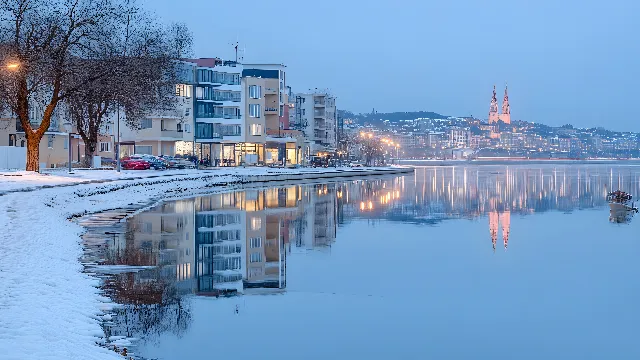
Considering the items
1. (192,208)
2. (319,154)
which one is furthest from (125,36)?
(319,154)

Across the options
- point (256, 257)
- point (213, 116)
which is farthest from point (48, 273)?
point (213, 116)

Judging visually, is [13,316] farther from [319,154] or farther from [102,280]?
[319,154]

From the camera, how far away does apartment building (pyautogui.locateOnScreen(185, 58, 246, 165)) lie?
12362cm

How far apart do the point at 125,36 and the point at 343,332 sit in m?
60.6

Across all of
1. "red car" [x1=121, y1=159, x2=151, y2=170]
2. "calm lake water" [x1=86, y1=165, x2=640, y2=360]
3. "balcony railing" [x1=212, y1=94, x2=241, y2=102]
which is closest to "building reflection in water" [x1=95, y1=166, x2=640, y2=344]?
"calm lake water" [x1=86, y1=165, x2=640, y2=360]

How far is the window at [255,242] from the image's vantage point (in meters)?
30.4

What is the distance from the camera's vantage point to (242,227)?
37.1 metres

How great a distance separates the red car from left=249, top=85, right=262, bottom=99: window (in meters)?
42.3

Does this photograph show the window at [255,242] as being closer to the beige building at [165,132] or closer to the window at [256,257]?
the window at [256,257]

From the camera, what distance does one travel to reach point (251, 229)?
120 feet

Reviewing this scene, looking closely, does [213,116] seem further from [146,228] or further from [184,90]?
[146,228]

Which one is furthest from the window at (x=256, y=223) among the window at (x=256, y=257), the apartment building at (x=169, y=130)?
the apartment building at (x=169, y=130)

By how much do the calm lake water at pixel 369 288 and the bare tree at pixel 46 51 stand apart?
16.8 metres

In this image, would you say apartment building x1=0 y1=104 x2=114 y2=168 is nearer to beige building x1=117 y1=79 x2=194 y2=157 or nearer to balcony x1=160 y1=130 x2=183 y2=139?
beige building x1=117 y1=79 x2=194 y2=157
